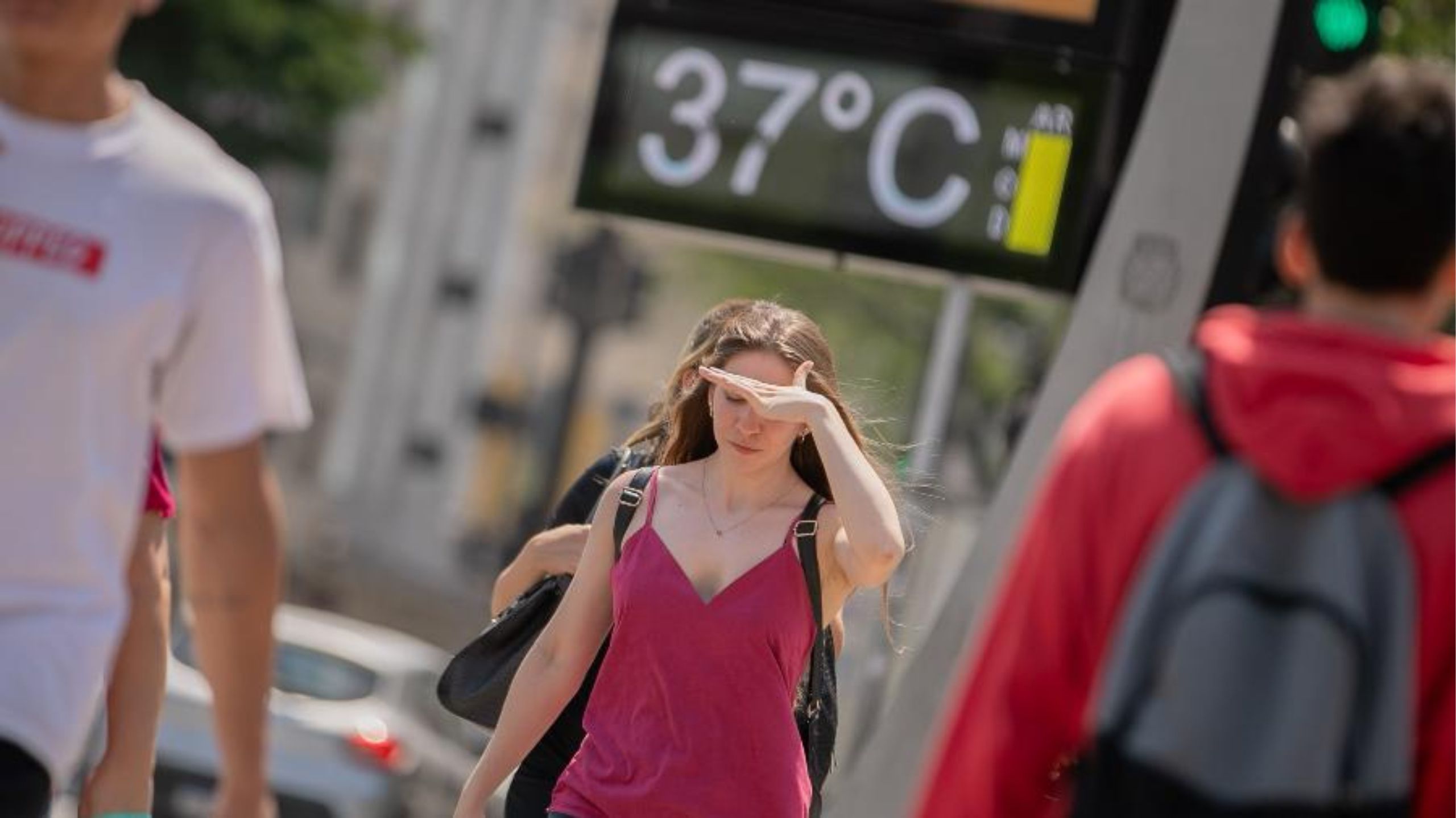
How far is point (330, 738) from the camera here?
65.4 ft

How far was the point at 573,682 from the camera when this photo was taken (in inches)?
248

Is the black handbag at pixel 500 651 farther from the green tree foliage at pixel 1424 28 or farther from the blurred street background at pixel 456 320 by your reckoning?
the blurred street background at pixel 456 320

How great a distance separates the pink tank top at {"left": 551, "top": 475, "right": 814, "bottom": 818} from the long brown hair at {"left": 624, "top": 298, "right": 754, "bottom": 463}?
1.86 feet

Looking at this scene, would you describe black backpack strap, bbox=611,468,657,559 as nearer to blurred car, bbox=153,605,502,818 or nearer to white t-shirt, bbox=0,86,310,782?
white t-shirt, bbox=0,86,310,782

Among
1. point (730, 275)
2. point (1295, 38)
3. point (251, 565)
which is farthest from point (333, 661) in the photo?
point (730, 275)

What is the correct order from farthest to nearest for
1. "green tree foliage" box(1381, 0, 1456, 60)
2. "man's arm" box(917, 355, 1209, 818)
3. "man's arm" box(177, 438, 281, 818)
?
1. "green tree foliage" box(1381, 0, 1456, 60)
2. "man's arm" box(177, 438, 281, 818)
3. "man's arm" box(917, 355, 1209, 818)

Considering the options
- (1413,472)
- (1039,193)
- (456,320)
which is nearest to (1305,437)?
(1413,472)

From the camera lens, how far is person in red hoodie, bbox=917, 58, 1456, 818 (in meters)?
3.63

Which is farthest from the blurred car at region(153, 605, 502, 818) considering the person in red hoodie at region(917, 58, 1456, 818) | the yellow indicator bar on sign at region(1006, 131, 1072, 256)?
the person in red hoodie at region(917, 58, 1456, 818)

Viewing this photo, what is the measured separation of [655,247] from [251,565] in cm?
4554

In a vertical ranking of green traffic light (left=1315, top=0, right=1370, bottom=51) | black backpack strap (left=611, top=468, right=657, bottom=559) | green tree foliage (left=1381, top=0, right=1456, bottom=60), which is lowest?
black backpack strap (left=611, top=468, right=657, bottom=559)

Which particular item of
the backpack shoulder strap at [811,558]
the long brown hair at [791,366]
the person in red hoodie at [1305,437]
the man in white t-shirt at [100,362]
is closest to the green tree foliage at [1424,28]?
the long brown hair at [791,366]

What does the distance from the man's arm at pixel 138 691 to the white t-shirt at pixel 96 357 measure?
1.18m

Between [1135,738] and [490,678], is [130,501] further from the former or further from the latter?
[490,678]
